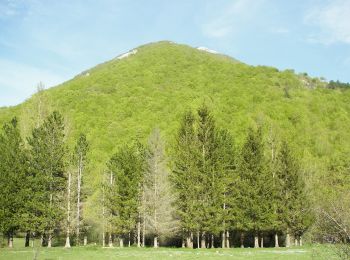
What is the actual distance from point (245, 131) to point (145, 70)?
56207 mm

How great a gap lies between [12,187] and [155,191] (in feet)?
59.5

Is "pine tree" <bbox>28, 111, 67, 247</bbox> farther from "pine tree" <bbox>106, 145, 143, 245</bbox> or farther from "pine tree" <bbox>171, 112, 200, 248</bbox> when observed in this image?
"pine tree" <bbox>171, 112, 200, 248</bbox>

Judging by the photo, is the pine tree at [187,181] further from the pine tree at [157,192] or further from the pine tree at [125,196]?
the pine tree at [125,196]

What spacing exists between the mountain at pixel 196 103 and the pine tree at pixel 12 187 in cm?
1691

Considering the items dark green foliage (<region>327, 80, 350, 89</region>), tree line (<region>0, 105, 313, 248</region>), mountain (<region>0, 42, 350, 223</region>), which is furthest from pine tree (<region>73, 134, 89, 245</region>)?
dark green foliage (<region>327, 80, 350, 89</region>)

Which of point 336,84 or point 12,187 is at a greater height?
point 336,84

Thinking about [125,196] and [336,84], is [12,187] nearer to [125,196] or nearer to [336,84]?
[125,196]

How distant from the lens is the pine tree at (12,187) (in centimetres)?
5159

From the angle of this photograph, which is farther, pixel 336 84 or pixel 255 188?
pixel 336 84

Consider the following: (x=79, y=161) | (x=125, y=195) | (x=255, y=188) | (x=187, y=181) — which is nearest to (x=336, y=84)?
(x=255, y=188)

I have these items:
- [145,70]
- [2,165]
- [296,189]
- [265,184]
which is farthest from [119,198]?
[145,70]

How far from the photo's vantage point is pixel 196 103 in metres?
116

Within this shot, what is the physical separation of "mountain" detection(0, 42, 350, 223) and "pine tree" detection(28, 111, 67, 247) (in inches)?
582

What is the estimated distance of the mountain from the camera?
98312 mm
